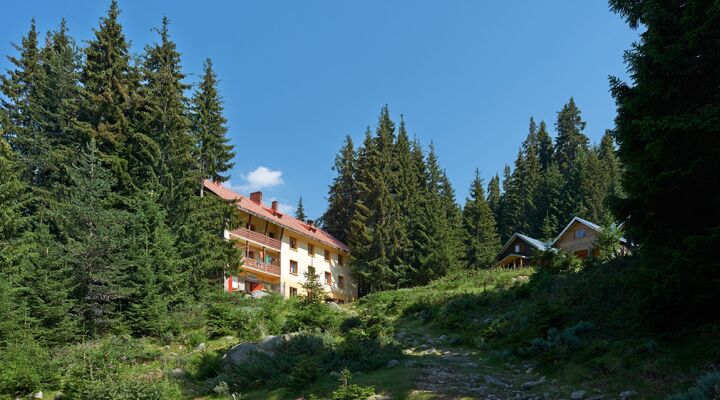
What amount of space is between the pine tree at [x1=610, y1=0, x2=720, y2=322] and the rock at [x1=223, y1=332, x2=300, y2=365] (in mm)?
9519

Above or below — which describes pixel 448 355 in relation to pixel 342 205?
below

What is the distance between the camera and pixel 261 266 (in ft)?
132

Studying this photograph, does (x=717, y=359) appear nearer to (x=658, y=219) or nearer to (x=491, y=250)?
(x=658, y=219)

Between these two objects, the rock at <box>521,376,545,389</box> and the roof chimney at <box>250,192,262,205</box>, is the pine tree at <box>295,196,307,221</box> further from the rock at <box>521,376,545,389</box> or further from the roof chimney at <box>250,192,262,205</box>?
the rock at <box>521,376,545,389</box>

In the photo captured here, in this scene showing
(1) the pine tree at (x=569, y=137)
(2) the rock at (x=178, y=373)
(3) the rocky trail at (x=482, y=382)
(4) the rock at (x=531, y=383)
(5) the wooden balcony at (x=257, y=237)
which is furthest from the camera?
(1) the pine tree at (x=569, y=137)

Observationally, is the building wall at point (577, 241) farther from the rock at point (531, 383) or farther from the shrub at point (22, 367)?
the shrub at point (22, 367)

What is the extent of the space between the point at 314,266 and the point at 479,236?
1883 centimetres

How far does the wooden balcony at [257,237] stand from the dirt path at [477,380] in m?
27.0

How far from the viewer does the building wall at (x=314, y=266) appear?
143ft

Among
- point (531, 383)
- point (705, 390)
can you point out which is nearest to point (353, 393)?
point (531, 383)

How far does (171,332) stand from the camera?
21.1m

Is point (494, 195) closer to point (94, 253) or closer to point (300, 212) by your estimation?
point (300, 212)

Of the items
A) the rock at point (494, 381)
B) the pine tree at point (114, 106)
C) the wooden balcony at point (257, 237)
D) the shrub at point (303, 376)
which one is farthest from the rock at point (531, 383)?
the wooden balcony at point (257, 237)

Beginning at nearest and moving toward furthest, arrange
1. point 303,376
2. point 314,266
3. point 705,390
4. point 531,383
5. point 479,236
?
point 705,390 < point 531,383 < point 303,376 < point 314,266 < point 479,236
